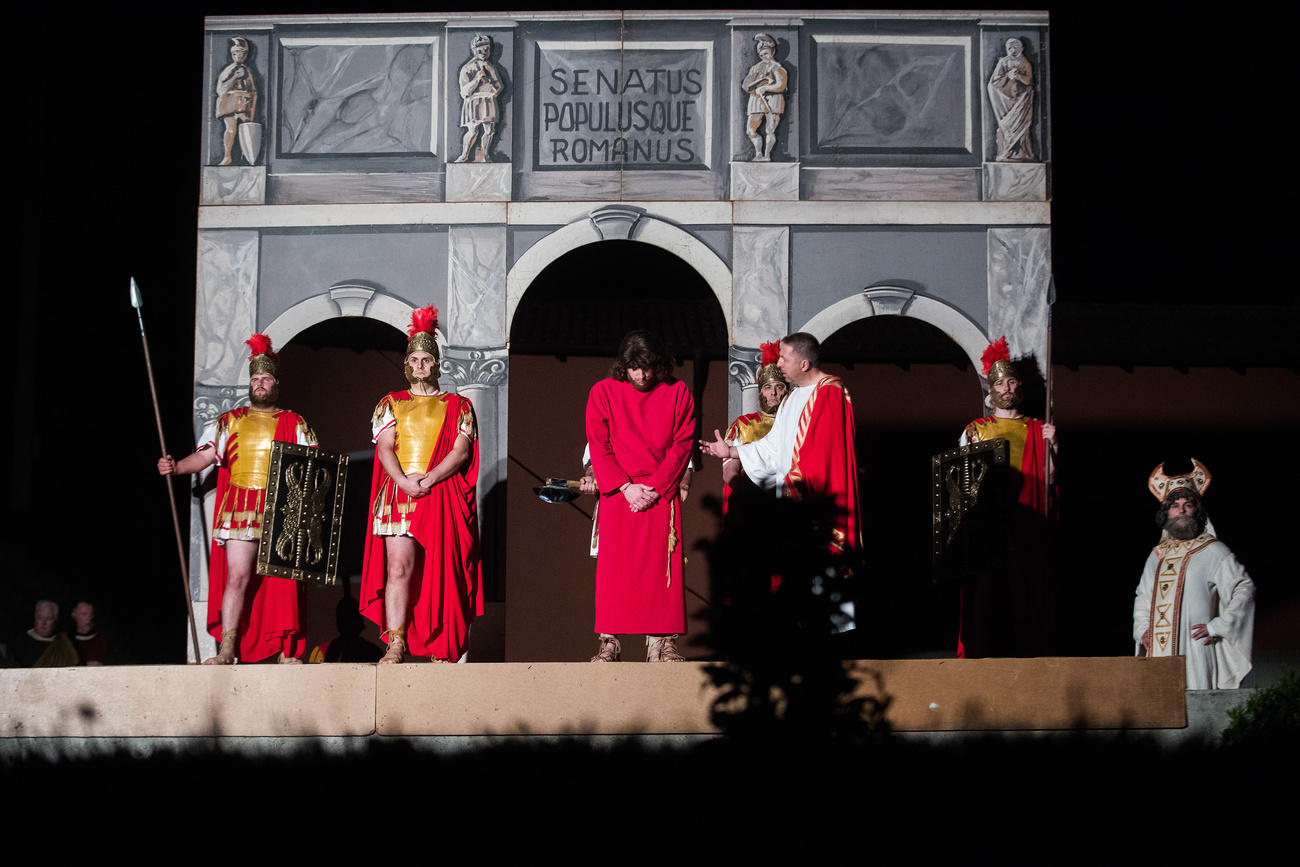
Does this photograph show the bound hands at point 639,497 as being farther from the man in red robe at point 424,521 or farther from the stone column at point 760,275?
the stone column at point 760,275

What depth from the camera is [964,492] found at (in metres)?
7.82

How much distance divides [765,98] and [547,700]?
164 inches

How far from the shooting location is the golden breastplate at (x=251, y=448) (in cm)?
802

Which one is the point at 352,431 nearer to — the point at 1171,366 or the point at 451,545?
the point at 451,545

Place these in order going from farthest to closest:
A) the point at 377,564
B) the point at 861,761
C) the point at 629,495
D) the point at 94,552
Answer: the point at 94,552
the point at 377,564
the point at 629,495
the point at 861,761

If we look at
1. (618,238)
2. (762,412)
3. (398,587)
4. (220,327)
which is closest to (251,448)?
(398,587)

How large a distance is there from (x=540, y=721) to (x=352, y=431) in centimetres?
560

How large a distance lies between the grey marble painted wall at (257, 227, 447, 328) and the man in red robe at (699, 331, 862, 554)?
2558 mm

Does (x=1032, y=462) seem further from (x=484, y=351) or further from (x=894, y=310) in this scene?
(x=484, y=351)

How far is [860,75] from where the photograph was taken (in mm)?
9148

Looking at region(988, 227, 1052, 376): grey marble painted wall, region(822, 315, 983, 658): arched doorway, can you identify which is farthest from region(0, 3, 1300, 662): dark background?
region(988, 227, 1052, 376): grey marble painted wall

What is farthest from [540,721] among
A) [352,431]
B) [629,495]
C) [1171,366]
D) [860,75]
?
[1171,366]

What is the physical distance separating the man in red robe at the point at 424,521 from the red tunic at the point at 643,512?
2.39 feet

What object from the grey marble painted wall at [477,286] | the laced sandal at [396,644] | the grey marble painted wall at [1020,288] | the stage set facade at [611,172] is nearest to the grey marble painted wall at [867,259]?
the stage set facade at [611,172]
